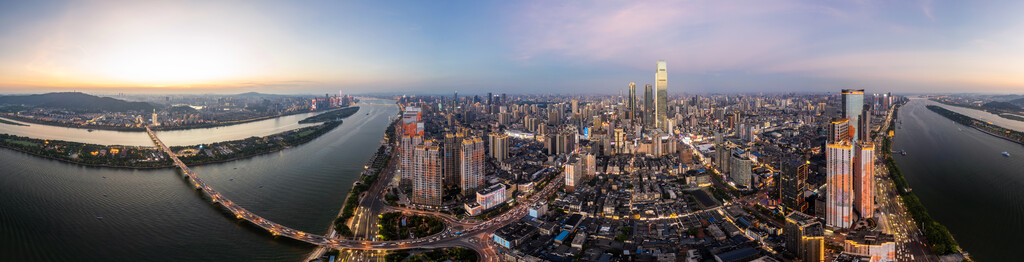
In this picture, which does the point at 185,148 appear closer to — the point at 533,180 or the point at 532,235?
the point at 533,180

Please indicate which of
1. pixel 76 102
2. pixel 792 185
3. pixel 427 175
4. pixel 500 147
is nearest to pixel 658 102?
pixel 500 147

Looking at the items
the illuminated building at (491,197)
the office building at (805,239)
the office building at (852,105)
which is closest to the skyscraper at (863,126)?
the office building at (852,105)

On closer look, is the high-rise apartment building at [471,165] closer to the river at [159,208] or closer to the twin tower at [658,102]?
the river at [159,208]

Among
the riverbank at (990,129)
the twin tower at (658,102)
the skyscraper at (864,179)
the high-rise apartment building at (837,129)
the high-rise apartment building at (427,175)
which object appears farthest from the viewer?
the twin tower at (658,102)

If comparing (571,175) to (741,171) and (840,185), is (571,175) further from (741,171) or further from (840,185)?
(840,185)

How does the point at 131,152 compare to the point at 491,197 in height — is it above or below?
above

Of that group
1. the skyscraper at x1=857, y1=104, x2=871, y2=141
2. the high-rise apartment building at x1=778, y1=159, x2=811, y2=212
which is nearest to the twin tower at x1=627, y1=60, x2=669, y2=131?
the skyscraper at x1=857, y1=104, x2=871, y2=141

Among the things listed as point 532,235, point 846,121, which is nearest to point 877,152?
point 846,121
